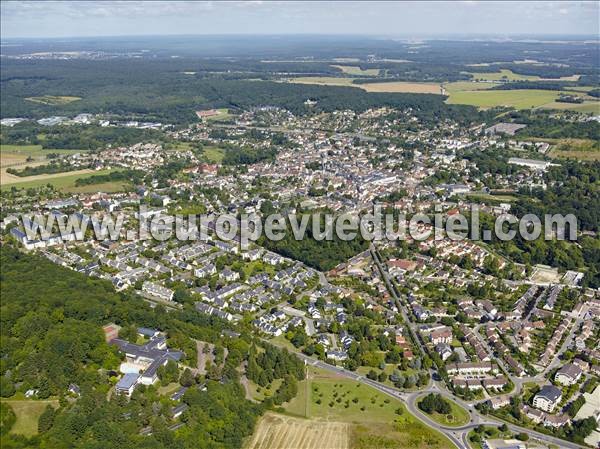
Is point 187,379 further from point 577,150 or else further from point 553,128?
point 553,128

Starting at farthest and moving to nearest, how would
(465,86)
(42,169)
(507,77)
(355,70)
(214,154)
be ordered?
(355,70) → (507,77) → (465,86) → (214,154) → (42,169)

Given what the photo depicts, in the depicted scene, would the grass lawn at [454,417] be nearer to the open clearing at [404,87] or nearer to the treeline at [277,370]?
the treeline at [277,370]

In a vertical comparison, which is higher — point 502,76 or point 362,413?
point 502,76

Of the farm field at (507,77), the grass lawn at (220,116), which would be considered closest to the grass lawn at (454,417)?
the grass lawn at (220,116)

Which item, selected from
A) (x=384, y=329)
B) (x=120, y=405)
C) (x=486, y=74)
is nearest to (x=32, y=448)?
(x=120, y=405)

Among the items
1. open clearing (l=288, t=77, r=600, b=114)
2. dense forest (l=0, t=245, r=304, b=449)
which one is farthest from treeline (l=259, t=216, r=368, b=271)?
open clearing (l=288, t=77, r=600, b=114)

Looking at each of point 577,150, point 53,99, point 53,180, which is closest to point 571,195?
point 577,150

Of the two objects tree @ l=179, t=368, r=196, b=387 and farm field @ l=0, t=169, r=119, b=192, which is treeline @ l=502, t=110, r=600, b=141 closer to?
farm field @ l=0, t=169, r=119, b=192

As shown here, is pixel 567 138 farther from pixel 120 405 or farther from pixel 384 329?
pixel 120 405
